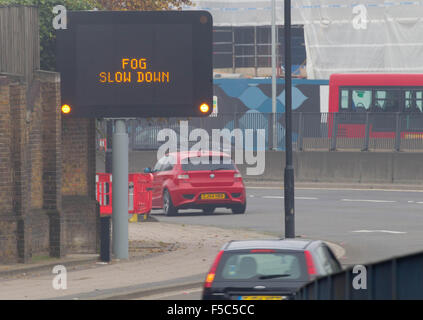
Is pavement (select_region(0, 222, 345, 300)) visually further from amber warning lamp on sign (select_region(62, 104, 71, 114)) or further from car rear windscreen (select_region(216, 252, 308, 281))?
car rear windscreen (select_region(216, 252, 308, 281))

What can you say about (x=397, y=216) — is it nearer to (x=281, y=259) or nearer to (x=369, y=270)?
(x=281, y=259)

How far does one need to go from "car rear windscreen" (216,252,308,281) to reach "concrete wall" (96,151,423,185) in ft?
85.3

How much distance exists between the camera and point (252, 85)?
187 feet

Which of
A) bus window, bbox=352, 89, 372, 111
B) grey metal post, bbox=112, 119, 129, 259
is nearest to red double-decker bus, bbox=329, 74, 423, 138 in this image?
bus window, bbox=352, 89, 372, 111

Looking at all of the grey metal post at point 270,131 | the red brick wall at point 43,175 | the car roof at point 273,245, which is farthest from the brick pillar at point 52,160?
the grey metal post at point 270,131

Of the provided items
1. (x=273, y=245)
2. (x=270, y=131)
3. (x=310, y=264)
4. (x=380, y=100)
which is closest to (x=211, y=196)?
(x=270, y=131)

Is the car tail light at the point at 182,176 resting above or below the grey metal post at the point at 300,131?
below

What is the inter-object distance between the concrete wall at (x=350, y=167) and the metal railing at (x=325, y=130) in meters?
0.83

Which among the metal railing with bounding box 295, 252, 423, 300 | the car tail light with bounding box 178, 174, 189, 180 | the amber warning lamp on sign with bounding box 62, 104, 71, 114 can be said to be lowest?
the car tail light with bounding box 178, 174, 189, 180

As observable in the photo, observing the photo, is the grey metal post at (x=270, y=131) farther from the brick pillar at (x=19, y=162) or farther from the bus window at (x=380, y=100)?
the brick pillar at (x=19, y=162)

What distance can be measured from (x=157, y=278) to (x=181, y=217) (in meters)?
12.0

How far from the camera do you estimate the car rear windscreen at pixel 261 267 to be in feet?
36.6

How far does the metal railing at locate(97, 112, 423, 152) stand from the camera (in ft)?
A: 129

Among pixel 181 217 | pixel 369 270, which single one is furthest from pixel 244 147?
pixel 369 270
